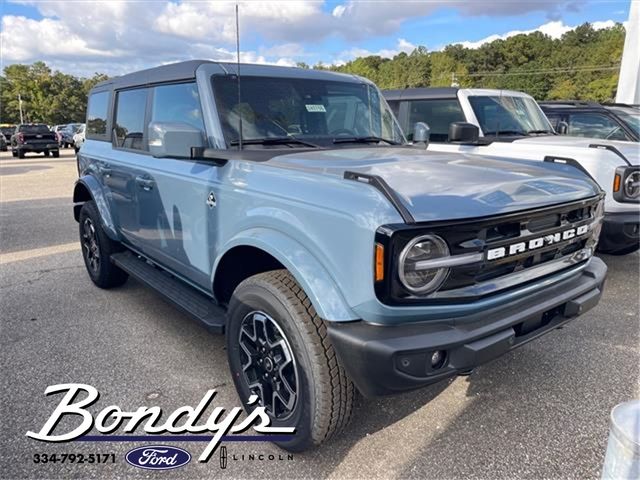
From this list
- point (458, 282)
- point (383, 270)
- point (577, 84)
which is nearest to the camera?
point (383, 270)

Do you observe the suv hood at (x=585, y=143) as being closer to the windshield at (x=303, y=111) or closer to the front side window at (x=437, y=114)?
the front side window at (x=437, y=114)

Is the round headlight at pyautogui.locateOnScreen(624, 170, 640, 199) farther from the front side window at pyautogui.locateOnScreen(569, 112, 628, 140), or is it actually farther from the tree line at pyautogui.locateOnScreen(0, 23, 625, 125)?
the tree line at pyautogui.locateOnScreen(0, 23, 625, 125)

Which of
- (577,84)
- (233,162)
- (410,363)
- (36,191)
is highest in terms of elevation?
(577,84)

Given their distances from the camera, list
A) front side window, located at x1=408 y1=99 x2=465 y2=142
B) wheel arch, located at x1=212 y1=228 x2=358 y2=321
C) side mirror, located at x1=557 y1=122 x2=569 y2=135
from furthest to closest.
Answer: side mirror, located at x1=557 y1=122 x2=569 y2=135 → front side window, located at x1=408 y1=99 x2=465 y2=142 → wheel arch, located at x1=212 y1=228 x2=358 y2=321

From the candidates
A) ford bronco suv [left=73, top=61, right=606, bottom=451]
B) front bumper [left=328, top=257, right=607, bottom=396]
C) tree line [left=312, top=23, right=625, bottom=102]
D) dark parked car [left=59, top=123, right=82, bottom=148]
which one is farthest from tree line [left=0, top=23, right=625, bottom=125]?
front bumper [left=328, top=257, right=607, bottom=396]

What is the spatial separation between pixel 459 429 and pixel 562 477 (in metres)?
0.53

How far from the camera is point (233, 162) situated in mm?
2693

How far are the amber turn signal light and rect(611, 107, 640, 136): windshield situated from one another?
Result: 6.97m

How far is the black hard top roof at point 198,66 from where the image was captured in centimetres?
317

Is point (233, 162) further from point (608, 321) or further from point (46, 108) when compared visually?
point (46, 108)

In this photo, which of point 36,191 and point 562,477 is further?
point 36,191

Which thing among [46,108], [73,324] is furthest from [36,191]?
[46,108]

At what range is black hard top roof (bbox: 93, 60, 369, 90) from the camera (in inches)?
125

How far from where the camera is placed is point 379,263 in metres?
1.86
